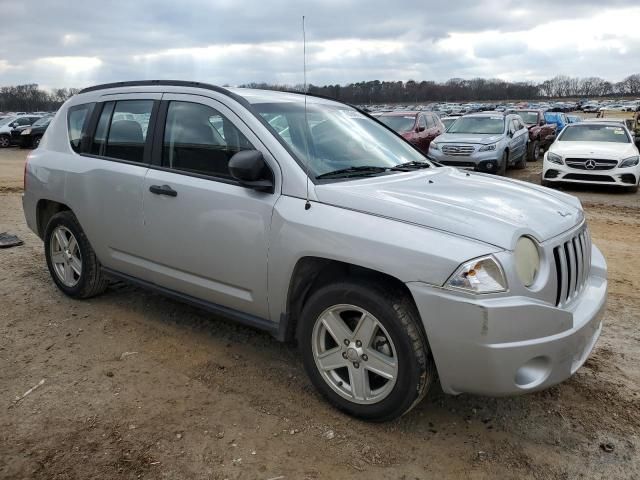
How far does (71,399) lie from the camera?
335 centimetres

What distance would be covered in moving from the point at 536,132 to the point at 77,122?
1811 centimetres

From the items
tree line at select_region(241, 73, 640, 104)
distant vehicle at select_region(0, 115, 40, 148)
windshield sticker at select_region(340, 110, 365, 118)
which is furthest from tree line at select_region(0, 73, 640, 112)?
windshield sticker at select_region(340, 110, 365, 118)

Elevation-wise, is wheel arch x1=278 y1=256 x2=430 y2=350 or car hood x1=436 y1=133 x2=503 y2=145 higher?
car hood x1=436 y1=133 x2=503 y2=145

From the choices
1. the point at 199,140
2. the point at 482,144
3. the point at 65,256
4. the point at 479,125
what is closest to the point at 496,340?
the point at 199,140

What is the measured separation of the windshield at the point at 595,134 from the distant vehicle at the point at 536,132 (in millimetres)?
5253

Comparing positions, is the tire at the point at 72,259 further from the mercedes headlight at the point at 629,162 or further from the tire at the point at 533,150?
the tire at the point at 533,150

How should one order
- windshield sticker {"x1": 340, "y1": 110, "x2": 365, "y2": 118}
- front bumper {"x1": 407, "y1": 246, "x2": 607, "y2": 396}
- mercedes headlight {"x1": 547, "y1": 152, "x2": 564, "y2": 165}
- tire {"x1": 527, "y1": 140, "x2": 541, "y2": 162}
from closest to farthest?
1. front bumper {"x1": 407, "y1": 246, "x2": 607, "y2": 396}
2. windshield sticker {"x1": 340, "y1": 110, "x2": 365, "y2": 118}
3. mercedes headlight {"x1": 547, "y1": 152, "x2": 564, "y2": 165}
4. tire {"x1": 527, "y1": 140, "x2": 541, "y2": 162}

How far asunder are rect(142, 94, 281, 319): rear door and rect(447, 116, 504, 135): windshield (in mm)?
12261

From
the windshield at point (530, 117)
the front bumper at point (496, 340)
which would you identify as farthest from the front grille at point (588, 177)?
the front bumper at point (496, 340)

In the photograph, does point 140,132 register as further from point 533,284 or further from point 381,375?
point 533,284

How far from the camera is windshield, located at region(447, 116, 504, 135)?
14.9m

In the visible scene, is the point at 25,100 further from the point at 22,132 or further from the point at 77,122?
the point at 77,122

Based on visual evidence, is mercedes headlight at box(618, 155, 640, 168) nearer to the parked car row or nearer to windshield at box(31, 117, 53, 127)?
the parked car row

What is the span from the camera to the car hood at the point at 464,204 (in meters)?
2.74
